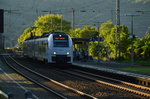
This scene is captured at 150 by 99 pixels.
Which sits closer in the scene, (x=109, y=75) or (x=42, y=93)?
(x=42, y=93)

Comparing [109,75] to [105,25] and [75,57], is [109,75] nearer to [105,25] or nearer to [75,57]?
[75,57]

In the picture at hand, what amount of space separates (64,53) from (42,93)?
16873 mm

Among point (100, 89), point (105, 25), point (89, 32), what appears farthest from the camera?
point (105, 25)

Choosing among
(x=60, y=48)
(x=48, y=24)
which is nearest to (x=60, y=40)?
(x=60, y=48)

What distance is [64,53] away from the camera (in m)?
34.2

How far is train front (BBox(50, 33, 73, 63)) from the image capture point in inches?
1340

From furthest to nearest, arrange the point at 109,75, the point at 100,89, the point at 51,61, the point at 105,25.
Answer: the point at 105,25 → the point at 51,61 → the point at 109,75 → the point at 100,89

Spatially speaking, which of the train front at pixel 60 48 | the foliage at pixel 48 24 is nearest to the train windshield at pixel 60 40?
the train front at pixel 60 48

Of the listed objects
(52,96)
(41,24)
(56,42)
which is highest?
(41,24)

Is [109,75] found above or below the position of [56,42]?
below

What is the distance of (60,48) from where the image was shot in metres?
34.1

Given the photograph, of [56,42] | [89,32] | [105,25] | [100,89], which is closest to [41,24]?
[89,32]

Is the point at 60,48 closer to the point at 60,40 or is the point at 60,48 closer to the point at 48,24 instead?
the point at 60,40

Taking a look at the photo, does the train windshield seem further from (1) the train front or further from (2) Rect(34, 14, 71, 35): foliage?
(2) Rect(34, 14, 71, 35): foliage
